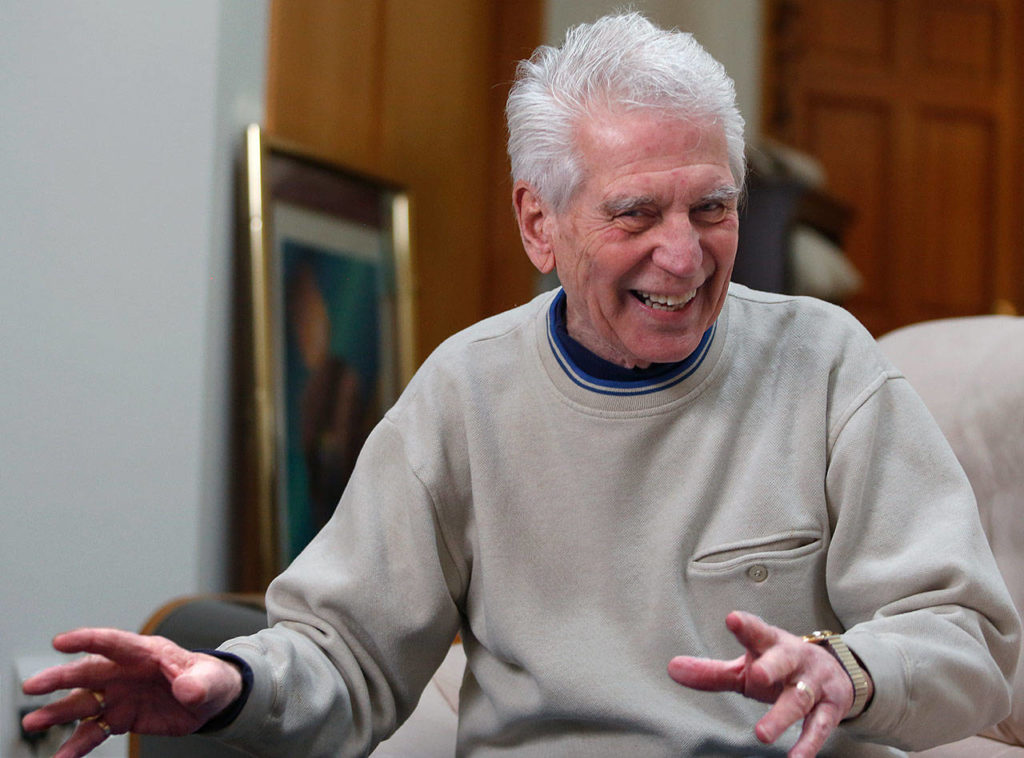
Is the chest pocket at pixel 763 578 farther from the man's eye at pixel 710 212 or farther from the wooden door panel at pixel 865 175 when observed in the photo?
the wooden door panel at pixel 865 175

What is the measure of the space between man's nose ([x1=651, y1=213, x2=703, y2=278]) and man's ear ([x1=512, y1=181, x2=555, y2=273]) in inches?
6.6

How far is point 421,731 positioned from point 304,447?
134 centimetres

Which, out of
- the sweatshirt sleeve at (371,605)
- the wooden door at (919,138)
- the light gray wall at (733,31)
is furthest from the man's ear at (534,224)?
the wooden door at (919,138)

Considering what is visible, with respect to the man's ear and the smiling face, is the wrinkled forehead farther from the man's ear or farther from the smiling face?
the man's ear

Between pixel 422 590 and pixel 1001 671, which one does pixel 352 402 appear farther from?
pixel 1001 671

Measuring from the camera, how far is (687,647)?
1.19m

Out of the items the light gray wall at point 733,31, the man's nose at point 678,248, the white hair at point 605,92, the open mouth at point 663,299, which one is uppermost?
the light gray wall at point 733,31

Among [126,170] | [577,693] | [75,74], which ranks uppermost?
[75,74]

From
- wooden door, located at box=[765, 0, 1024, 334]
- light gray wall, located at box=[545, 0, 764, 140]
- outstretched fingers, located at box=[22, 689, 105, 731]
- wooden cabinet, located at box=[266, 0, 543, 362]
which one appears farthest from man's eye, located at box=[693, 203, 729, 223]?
wooden door, located at box=[765, 0, 1024, 334]

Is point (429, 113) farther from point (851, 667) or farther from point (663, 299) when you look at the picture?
point (851, 667)

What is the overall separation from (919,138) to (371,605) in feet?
15.5

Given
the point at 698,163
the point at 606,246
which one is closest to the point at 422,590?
the point at 606,246

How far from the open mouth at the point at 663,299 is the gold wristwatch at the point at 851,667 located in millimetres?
386

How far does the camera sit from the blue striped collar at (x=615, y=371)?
1.27 m
